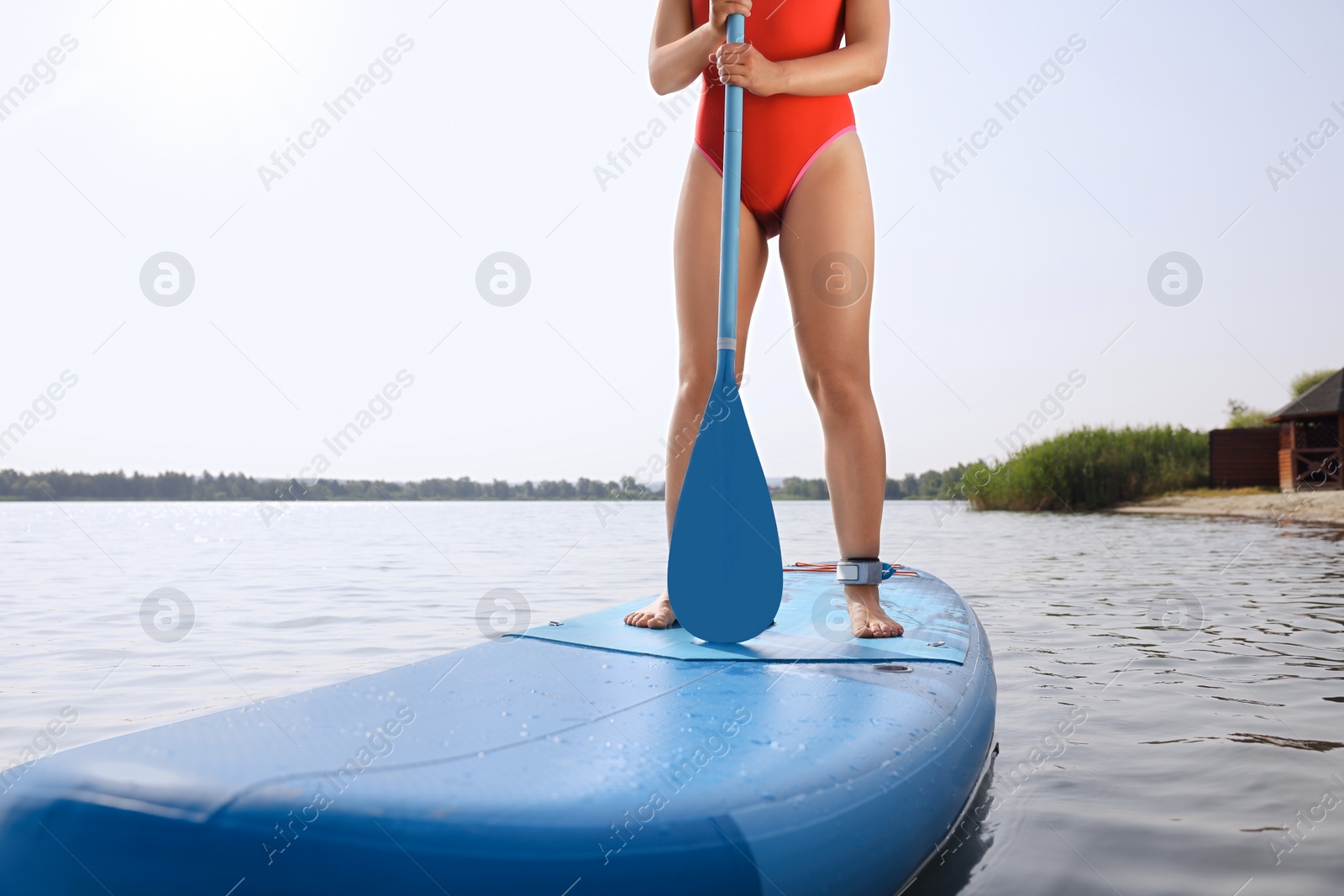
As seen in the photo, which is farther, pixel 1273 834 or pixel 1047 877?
pixel 1273 834

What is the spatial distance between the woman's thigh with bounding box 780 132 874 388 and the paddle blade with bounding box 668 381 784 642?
0.42 m

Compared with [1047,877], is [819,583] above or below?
above

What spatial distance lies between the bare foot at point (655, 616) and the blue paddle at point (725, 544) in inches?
8.8

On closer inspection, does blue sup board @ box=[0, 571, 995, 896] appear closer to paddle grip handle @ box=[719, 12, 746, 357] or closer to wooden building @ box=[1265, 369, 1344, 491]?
paddle grip handle @ box=[719, 12, 746, 357]

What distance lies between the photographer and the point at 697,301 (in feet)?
6.80

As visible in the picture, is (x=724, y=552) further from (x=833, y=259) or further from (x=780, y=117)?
(x=780, y=117)

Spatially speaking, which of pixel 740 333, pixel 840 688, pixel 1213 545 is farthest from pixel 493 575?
pixel 1213 545

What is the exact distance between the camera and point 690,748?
104cm

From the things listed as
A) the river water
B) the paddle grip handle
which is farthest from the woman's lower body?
the river water

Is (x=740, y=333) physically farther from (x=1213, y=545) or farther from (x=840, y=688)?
(x=1213, y=545)

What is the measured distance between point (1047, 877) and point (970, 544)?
793 centimetres

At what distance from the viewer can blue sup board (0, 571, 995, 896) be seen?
0.81m

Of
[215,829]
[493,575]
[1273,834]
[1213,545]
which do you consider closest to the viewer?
[215,829]

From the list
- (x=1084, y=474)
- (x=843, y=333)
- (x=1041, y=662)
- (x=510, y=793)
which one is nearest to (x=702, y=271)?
(x=843, y=333)
